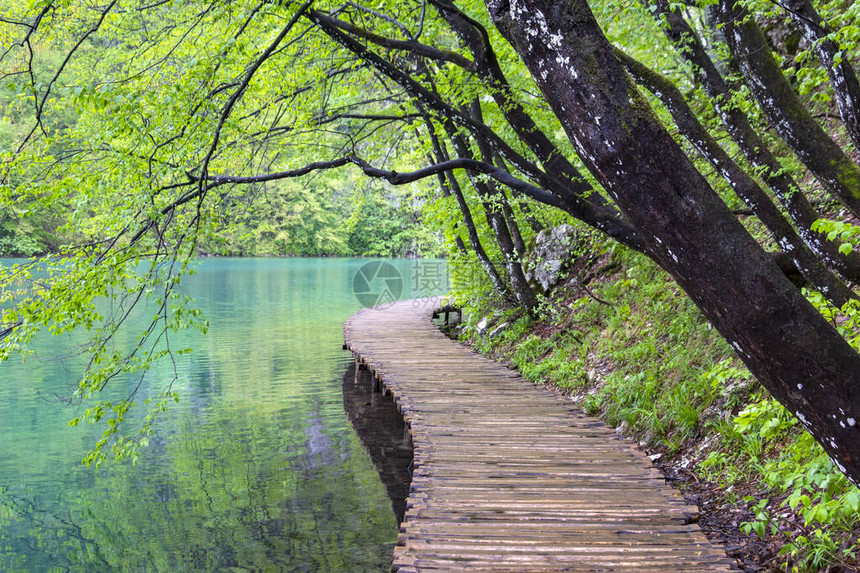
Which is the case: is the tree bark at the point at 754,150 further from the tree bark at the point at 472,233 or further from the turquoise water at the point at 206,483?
the tree bark at the point at 472,233

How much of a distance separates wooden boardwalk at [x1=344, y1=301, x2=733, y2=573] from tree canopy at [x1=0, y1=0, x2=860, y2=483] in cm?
188

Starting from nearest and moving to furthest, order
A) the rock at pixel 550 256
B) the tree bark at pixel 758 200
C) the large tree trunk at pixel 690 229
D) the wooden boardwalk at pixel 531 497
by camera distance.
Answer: the large tree trunk at pixel 690 229 → the wooden boardwalk at pixel 531 497 → the tree bark at pixel 758 200 → the rock at pixel 550 256

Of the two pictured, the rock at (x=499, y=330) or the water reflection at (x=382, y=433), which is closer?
the water reflection at (x=382, y=433)

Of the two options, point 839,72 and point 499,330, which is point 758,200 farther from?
point 499,330

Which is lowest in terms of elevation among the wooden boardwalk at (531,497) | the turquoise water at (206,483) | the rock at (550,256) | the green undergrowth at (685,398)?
the turquoise water at (206,483)

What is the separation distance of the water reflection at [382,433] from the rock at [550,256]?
4335 mm

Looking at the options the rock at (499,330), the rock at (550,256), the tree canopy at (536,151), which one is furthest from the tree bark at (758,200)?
the rock at (499,330)

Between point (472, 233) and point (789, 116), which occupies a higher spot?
point (789, 116)

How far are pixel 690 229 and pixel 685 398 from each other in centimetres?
492

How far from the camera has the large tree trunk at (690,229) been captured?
8.01 ft

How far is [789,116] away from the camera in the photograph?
17.3 ft

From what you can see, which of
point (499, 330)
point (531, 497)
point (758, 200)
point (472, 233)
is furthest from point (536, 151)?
point (499, 330)

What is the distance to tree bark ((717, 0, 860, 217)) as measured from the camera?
5039mm

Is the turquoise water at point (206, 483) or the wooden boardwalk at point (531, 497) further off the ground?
the wooden boardwalk at point (531, 497)
